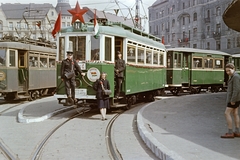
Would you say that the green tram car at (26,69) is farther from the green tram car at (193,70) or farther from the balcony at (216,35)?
the balcony at (216,35)

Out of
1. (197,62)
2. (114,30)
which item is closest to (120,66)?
(114,30)

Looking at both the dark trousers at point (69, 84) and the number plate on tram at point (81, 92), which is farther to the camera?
the number plate on tram at point (81, 92)

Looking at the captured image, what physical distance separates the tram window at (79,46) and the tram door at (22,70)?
640 cm

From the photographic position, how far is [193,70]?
82.6ft

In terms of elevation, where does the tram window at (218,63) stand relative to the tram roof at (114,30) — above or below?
below

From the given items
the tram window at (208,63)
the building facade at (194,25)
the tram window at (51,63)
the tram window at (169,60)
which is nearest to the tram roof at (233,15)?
the tram window at (169,60)

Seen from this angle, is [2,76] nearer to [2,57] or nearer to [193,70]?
[2,57]

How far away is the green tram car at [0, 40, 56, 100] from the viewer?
1719 cm

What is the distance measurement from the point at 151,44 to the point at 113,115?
196 inches

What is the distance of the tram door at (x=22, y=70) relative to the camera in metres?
18.3

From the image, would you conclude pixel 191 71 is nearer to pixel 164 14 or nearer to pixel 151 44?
pixel 151 44

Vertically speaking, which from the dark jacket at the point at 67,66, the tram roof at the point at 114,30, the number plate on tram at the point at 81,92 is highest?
the tram roof at the point at 114,30

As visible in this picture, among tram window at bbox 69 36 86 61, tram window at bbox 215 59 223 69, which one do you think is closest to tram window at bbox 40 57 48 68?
tram window at bbox 69 36 86 61

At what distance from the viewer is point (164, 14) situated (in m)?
73.2
